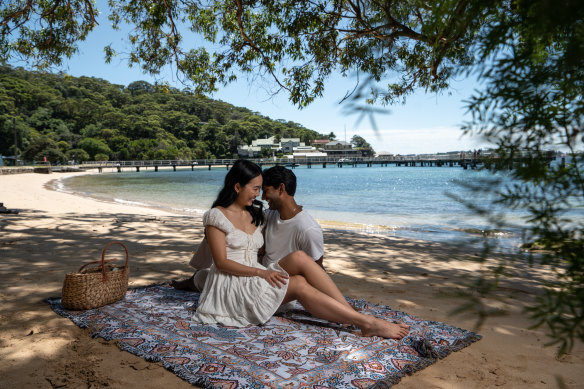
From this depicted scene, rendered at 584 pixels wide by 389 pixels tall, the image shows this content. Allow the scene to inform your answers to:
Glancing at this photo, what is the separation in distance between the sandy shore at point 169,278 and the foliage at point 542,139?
15 centimetres

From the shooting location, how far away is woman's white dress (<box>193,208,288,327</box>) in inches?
110

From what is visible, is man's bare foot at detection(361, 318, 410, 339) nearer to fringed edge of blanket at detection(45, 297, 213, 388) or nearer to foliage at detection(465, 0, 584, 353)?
fringed edge of blanket at detection(45, 297, 213, 388)

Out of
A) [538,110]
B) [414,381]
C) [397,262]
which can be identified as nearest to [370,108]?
[538,110]

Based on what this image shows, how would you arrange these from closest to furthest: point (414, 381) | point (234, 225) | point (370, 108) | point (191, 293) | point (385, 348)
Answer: point (370, 108), point (414, 381), point (385, 348), point (234, 225), point (191, 293)

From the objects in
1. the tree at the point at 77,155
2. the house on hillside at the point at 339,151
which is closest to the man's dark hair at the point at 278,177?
the tree at the point at 77,155

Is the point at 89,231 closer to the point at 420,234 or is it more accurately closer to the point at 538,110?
the point at 420,234

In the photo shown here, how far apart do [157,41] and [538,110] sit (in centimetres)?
945

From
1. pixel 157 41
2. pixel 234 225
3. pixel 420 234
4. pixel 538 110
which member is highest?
pixel 157 41

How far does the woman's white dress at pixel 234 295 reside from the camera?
278 cm

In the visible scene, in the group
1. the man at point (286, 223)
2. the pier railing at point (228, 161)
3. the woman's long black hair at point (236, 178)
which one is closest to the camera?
the woman's long black hair at point (236, 178)

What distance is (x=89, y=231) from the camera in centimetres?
713

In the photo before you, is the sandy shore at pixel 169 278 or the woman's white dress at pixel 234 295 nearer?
the sandy shore at pixel 169 278

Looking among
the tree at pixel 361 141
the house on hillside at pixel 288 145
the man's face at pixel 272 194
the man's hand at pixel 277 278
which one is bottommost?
the man's hand at pixel 277 278

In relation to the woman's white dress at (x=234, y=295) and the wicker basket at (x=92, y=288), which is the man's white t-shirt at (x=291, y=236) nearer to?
the woman's white dress at (x=234, y=295)
